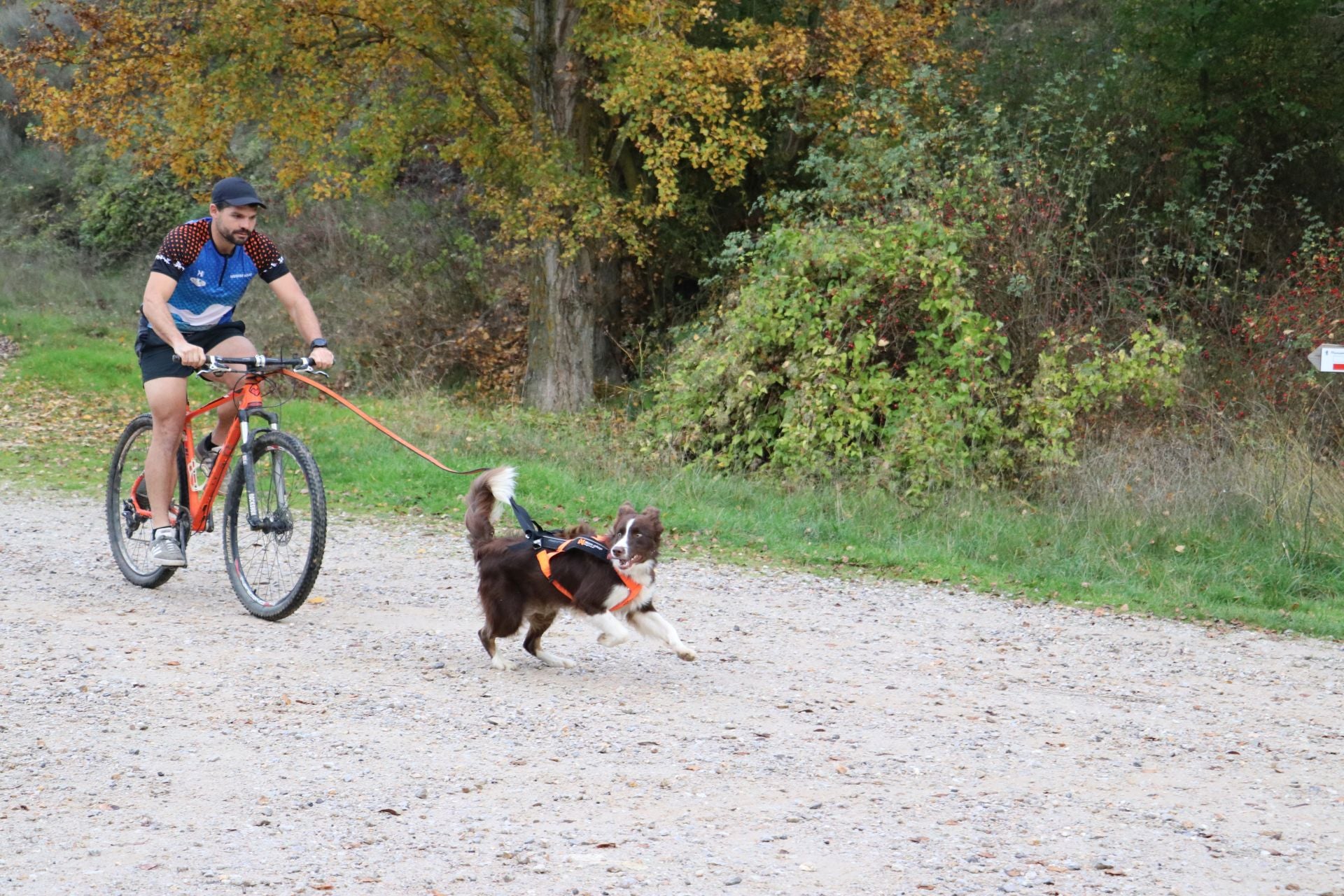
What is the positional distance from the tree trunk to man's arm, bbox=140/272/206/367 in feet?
36.5

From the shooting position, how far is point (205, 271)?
7668 millimetres

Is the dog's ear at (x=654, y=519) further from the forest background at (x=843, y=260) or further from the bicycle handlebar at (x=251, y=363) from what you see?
the forest background at (x=843, y=260)

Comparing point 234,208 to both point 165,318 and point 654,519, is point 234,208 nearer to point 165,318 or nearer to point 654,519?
point 165,318

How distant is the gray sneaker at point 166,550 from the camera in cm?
800

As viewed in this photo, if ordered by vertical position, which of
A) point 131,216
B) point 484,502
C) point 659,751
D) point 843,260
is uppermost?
point 131,216

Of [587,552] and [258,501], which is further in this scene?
[258,501]

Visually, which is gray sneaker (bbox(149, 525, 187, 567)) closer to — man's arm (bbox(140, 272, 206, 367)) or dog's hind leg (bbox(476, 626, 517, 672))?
man's arm (bbox(140, 272, 206, 367))

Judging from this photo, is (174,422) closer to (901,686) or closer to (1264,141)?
(901,686)

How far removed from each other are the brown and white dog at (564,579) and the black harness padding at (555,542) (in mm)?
31

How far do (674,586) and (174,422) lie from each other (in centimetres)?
321

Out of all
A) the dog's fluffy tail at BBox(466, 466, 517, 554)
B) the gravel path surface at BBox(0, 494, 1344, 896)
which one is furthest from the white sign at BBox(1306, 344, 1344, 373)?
the dog's fluffy tail at BBox(466, 466, 517, 554)

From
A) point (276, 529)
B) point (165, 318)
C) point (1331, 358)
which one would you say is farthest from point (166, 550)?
point (1331, 358)

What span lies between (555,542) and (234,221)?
2598 mm

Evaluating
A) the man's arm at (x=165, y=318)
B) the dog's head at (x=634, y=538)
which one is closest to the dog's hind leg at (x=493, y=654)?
the dog's head at (x=634, y=538)
